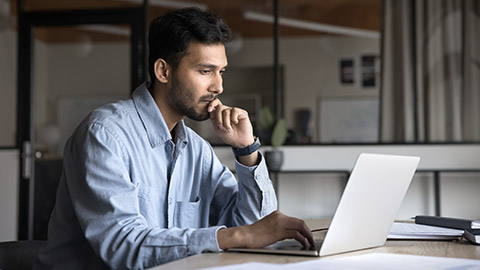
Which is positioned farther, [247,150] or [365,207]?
[247,150]

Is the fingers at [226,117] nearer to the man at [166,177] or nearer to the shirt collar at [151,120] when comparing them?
the man at [166,177]

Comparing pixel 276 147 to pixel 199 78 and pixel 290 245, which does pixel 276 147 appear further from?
pixel 290 245

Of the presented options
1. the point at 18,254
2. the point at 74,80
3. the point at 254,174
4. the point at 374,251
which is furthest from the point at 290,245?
the point at 74,80

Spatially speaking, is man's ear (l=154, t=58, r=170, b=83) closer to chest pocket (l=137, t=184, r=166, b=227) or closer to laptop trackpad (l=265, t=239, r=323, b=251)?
chest pocket (l=137, t=184, r=166, b=227)

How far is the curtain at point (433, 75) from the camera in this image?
179 inches

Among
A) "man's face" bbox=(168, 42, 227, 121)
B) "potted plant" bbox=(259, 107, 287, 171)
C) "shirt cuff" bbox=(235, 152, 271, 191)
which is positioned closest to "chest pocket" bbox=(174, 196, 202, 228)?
"shirt cuff" bbox=(235, 152, 271, 191)

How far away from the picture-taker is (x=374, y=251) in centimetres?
123

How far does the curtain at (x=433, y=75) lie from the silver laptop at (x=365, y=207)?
340 centimetres

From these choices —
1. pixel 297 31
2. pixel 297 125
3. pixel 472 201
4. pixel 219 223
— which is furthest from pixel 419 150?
pixel 219 223

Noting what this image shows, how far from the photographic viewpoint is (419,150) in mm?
4484

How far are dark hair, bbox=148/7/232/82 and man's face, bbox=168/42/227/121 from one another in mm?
19

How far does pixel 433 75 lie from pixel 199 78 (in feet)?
11.1

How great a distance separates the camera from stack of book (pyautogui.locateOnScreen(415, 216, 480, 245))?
136 cm

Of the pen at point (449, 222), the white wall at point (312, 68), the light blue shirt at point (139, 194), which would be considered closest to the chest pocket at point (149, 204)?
the light blue shirt at point (139, 194)
